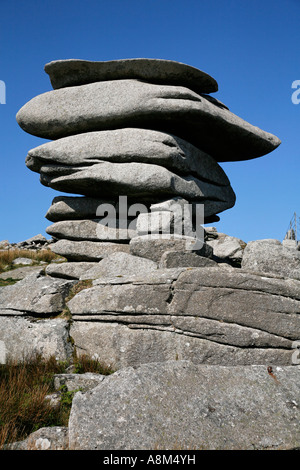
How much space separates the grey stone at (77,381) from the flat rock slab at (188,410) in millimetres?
988

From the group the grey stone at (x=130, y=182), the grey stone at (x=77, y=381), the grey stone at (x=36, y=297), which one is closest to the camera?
the grey stone at (x=77, y=381)

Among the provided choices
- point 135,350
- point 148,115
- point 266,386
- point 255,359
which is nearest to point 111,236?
point 148,115

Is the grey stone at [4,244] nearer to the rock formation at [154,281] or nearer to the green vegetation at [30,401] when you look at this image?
the rock formation at [154,281]

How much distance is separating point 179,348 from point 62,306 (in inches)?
129

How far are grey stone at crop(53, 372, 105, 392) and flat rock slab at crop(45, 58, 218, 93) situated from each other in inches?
422

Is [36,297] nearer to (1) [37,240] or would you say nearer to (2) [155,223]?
(2) [155,223]

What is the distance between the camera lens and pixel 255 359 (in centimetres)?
733

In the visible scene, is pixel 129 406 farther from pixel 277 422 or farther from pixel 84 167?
pixel 84 167

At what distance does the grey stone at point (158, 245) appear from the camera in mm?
11164

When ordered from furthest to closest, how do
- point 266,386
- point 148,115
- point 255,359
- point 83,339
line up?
point 148,115, point 83,339, point 255,359, point 266,386

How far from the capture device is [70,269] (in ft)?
43.8

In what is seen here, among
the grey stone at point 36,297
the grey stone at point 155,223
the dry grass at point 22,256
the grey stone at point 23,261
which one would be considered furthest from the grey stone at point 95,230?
the dry grass at point 22,256

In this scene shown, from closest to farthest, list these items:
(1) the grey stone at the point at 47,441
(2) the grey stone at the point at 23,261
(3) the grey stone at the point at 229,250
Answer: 1. (1) the grey stone at the point at 47,441
2. (3) the grey stone at the point at 229,250
3. (2) the grey stone at the point at 23,261

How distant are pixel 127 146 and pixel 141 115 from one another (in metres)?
1.23
